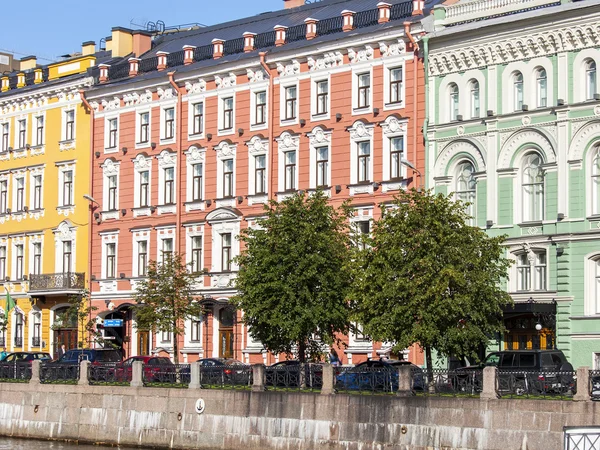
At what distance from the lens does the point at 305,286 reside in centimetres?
4575

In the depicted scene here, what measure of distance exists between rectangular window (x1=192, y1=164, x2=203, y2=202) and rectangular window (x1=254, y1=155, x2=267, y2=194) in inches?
130

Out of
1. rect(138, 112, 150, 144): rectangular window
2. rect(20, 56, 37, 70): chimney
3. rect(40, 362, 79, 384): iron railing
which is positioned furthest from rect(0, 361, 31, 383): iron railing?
rect(20, 56, 37, 70): chimney

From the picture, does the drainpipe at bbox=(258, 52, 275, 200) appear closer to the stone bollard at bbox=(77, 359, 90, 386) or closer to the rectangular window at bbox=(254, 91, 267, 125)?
the rectangular window at bbox=(254, 91, 267, 125)

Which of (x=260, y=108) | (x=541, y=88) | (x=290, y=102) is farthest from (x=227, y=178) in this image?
(x=541, y=88)

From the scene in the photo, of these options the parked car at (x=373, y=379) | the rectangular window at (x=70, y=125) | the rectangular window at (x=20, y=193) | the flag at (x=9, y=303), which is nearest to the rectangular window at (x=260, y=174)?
the rectangular window at (x=70, y=125)

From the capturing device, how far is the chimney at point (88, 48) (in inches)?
2815

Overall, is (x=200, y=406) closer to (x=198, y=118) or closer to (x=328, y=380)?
(x=328, y=380)

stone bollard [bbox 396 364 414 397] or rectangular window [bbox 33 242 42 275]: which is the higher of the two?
rectangular window [bbox 33 242 42 275]

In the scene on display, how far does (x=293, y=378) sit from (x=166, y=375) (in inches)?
211

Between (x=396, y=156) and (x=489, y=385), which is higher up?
(x=396, y=156)

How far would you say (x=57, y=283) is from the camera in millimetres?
67125

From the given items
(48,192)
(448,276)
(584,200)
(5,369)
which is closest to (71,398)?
(5,369)

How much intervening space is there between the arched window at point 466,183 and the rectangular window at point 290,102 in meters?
8.52

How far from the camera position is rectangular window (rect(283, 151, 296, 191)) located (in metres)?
57.5
